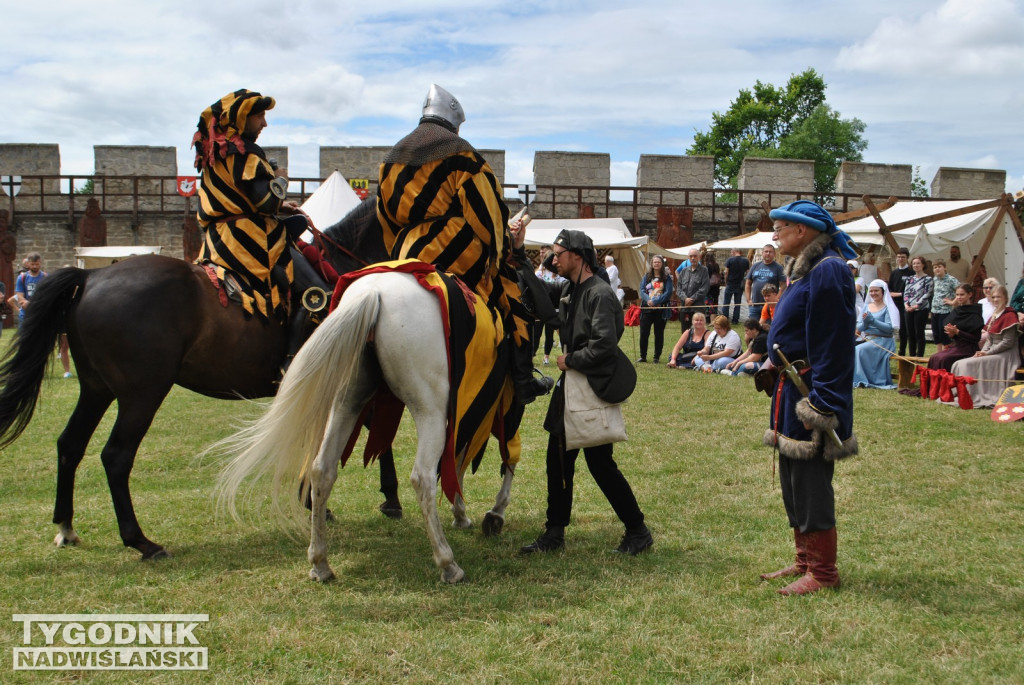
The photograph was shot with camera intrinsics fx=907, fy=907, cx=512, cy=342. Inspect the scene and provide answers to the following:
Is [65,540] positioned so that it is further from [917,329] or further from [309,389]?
[917,329]

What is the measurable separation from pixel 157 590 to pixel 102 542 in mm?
1094

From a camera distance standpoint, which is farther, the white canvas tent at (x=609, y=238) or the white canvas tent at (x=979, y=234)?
the white canvas tent at (x=609, y=238)

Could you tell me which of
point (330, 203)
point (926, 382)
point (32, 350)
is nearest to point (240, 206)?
point (32, 350)

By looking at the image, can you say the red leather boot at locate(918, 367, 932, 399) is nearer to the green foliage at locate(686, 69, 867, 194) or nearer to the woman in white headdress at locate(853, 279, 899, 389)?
the woman in white headdress at locate(853, 279, 899, 389)

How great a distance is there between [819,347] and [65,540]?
13.9 feet

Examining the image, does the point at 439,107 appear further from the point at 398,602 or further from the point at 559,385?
the point at 398,602

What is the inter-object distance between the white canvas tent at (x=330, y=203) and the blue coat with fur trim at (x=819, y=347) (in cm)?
1254

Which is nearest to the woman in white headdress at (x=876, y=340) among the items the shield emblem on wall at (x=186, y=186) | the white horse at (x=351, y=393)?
the white horse at (x=351, y=393)

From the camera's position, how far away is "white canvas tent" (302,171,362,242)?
16078 mm

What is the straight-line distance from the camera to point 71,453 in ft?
17.3

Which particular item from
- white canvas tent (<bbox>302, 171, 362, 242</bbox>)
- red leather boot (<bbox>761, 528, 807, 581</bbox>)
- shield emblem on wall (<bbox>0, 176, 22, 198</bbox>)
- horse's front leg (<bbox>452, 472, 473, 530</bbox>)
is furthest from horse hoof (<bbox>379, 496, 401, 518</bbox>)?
shield emblem on wall (<bbox>0, 176, 22, 198</bbox>)

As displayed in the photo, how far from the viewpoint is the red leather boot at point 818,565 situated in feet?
14.0

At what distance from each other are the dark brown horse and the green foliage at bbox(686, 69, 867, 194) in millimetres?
49119

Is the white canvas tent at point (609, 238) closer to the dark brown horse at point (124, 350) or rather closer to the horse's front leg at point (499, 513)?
the horse's front leg at point (499, 513)
